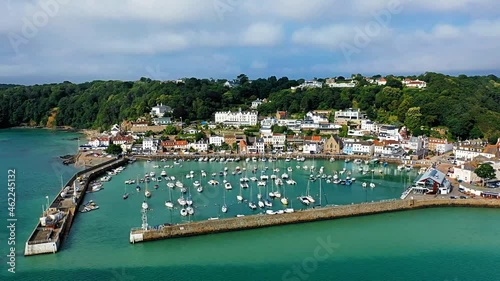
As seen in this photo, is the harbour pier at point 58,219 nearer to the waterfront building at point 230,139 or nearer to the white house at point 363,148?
the waterfront building at point 230,139

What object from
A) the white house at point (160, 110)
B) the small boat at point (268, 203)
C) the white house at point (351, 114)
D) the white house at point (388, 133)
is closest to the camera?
the small boat at point (268, 203)

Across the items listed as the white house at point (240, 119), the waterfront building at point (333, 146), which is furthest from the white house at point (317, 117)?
the waterfront building at point (333, 146)

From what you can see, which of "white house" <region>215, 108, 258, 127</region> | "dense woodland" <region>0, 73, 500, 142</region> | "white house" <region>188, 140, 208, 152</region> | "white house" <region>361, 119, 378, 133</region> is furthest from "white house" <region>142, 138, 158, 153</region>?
"white house" <region>361, 119, 378, 133</region>

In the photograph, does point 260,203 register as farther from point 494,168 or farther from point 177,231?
point 494,168

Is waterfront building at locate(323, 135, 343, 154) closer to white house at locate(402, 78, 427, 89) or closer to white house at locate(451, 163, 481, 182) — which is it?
white house at locate(451, 163, 481, 182)

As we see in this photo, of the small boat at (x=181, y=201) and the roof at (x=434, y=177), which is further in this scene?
the roof at (x=434, y=177)

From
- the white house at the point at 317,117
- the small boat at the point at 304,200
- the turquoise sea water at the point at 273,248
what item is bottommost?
the turquoise sea water at the point at 273,248
